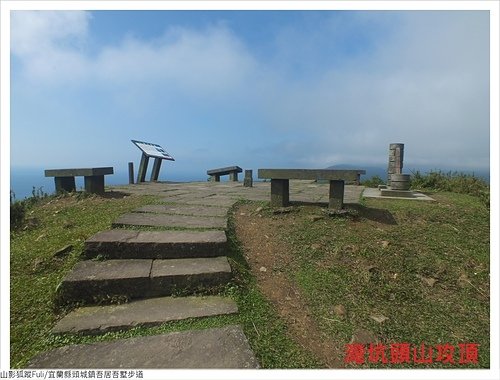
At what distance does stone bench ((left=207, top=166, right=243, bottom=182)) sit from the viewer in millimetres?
12383

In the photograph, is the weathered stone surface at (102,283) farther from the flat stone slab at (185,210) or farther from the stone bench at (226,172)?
the stone bench at (226,172)

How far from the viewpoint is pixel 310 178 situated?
493 centimetres

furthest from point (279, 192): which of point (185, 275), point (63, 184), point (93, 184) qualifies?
point (63, 184)

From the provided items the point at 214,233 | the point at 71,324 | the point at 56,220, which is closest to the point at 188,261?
the point at 214,233

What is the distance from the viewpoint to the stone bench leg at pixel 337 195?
4.85 meters

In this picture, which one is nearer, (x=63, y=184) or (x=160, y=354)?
(x=160, y=354)

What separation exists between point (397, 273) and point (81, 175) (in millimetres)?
6287

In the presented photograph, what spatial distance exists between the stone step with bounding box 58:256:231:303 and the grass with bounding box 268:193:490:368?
1054 mm

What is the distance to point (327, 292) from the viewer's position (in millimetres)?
3061

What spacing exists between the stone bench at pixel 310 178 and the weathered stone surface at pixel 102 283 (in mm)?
2798

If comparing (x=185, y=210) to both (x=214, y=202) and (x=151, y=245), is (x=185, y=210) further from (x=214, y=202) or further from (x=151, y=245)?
(x=151, y=245)

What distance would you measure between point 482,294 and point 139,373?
138 inches

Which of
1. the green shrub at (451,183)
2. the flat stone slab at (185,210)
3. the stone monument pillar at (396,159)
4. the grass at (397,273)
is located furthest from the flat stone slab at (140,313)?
the stone monument pillar at (396,159)

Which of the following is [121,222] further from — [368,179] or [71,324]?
[368,179]
